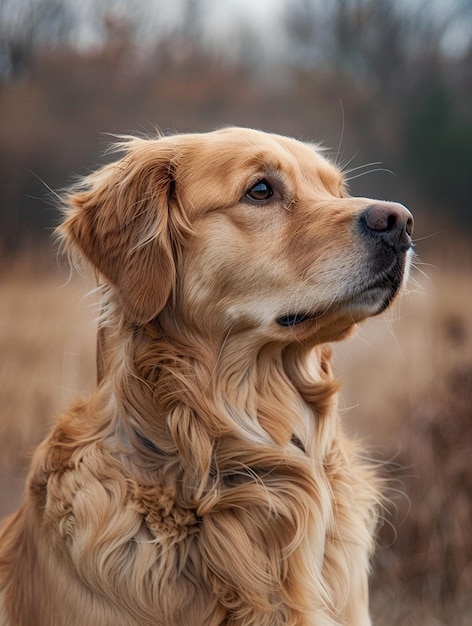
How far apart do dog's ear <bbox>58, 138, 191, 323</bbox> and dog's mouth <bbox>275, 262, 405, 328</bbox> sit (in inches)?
18.8

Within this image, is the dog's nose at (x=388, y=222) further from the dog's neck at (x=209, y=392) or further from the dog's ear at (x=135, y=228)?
the dog's ear at (x=135, y=228)

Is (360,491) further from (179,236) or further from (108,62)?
(108,62)

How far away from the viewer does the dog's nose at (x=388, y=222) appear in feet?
8.45

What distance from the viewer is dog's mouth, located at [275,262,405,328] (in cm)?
262

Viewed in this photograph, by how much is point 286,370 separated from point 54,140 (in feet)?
21.1

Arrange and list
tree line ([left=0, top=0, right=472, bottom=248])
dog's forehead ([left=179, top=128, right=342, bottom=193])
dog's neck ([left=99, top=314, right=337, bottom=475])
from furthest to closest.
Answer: tree line ([left=0, top=0, right=472, bottom=248]) < dog's forehead ([left=179, top=128, right=342, bottom=193]) < dog's neck ([left=99, top=314, right=337, bottom=475])

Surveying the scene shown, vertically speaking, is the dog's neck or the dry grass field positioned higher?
the dog's neck

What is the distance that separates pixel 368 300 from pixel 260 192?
0.57 m

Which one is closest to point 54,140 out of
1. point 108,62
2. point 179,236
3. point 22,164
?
point 22,164

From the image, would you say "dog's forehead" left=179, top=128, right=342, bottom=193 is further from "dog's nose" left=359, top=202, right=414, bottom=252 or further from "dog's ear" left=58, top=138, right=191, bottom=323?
"dog's nose" left=359, top=202, right=414, bottom=252

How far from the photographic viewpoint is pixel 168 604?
8.41 ft

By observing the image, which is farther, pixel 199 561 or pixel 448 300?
pixel 448 300

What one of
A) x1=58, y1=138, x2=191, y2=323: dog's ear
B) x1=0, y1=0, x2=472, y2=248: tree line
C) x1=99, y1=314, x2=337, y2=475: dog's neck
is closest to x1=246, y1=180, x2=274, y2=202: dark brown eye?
x1=58, y1=138, x2=191, y2=323: dog's ear

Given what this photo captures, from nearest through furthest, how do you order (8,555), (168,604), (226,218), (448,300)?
1. (168,604)
2. (226,218)
3. (8,555)
4. (448,300)
